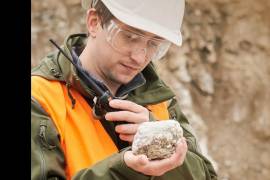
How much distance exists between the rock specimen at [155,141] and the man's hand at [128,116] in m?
0.08

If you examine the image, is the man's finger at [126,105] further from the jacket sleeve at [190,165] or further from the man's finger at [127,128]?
the jacket sleeve at [190,165]

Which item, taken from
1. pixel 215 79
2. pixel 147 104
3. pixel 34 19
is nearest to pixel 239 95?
pixel 215 79

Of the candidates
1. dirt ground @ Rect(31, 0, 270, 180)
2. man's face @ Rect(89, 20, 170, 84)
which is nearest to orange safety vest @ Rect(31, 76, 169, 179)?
man's face @ Rect(89, 20, 170, 84)

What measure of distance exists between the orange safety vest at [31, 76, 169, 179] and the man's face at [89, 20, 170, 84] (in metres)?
0.16

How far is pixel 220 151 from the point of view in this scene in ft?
18.7

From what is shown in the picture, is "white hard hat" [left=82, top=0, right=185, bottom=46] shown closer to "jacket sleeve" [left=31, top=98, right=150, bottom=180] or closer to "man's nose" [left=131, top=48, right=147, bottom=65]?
"man's nose" [left=131, top=48, right=147, bottom=65]

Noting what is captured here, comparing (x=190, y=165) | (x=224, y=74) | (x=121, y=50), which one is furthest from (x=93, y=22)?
(x=224, y=74)

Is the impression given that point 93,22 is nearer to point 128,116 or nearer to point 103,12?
point 103,12

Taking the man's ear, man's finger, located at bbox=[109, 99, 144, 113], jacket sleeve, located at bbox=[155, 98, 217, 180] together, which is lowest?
jacket sleeve, located at bbox=[155, 98, 217, 180]

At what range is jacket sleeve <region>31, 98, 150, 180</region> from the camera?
170 cm

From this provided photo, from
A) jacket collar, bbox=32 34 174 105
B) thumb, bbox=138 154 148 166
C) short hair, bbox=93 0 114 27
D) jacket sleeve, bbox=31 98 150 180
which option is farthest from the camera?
short hair, bbox=93 0 114 27

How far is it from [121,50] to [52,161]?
19.6 inches
